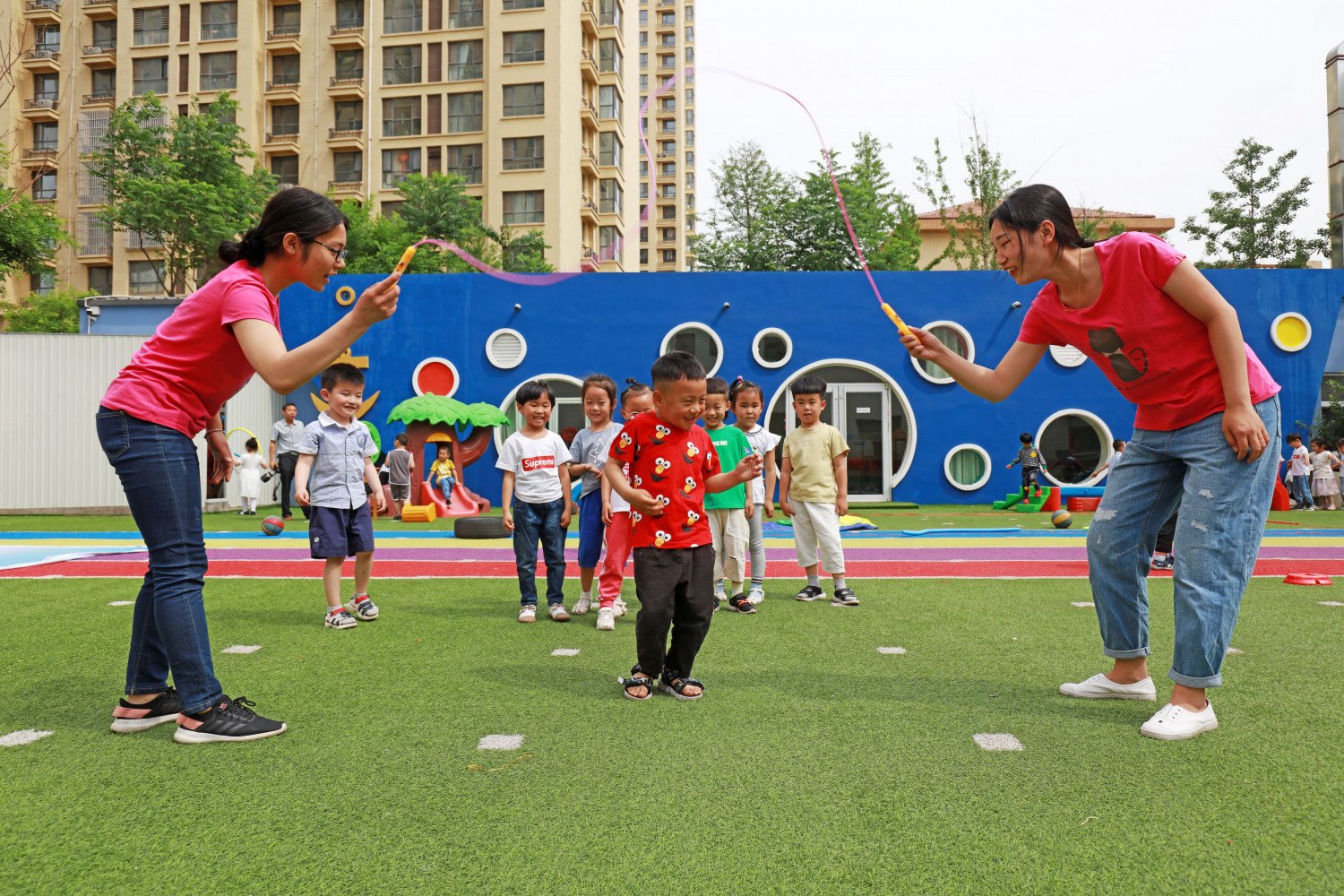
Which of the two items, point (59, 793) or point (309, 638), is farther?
point (309, 638)

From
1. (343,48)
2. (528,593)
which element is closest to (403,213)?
(343,48)

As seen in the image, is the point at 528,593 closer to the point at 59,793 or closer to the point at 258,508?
the point at 59,793

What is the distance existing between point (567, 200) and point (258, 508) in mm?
29046

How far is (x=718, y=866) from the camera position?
2102 mm

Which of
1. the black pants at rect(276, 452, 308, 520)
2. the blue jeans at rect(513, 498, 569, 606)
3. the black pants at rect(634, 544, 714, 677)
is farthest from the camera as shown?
the black pants at rect(276, 452, 308, 520)

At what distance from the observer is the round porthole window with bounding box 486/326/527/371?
57.6ft

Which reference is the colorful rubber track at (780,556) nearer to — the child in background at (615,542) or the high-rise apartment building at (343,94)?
the child in background at (615,542)

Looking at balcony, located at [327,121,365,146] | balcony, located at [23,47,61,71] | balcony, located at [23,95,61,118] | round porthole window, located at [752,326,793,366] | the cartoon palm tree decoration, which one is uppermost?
balcony, located at [23,47,61,71]

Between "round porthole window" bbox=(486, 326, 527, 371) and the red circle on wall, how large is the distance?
795mm

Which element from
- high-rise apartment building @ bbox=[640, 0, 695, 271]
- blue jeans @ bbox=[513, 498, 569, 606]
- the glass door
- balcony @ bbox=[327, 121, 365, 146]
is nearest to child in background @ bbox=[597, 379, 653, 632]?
blue jeans @ bbox=[513, 498, 569, 606]

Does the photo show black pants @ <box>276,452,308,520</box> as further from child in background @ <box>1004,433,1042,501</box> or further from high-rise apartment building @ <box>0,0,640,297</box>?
high-rise apartment building @ <box>0,0,640,297</box>

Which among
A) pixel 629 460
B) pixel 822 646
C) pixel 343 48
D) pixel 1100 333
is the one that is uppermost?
pixel 343 48

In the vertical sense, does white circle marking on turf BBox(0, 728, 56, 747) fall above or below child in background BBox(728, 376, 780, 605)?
below

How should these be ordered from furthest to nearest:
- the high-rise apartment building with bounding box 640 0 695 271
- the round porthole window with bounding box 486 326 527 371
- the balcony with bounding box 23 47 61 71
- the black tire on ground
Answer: the high-rise apartment building with bounding box 640 0 695 271 < the balcony with bounding box 23 47 61 71 < the round porthole window with bounding box 486 326 527 371 < the black tire on ground
